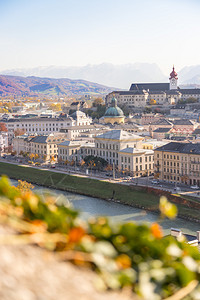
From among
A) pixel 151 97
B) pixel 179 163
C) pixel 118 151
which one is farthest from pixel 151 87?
pixel 179 163

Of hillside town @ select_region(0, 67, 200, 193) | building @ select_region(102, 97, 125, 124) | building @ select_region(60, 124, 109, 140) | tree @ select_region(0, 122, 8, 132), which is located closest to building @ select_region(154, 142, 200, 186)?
hillside town @ select_region(0, 67, 200, 193)

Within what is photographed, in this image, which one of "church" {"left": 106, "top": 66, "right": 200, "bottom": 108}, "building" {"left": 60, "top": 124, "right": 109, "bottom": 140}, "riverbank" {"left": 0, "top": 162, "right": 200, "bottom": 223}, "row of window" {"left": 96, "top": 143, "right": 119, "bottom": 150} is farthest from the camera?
"church" {"left": 106, "top": 66, "right": 200, "bottom": 108}

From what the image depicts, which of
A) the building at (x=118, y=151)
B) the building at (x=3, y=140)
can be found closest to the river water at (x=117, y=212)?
the building at (x=118, y=151)

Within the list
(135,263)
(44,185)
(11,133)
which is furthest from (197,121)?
(135,263)

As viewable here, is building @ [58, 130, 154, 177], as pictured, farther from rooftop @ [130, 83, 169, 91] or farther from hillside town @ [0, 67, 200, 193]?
rooftop @ [130, 83, 169, 91]

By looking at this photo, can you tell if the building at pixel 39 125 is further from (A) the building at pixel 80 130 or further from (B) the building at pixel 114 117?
(A) the building at pixel 80 130

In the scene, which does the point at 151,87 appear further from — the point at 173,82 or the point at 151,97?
the point at 151,97

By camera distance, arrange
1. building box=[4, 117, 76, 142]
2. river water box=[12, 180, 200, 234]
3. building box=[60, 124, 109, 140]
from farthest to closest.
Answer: building box=[4, 117, 76, 142], building box=[60, 124, 109, 140], river water box=[12, 180, 200, 234]

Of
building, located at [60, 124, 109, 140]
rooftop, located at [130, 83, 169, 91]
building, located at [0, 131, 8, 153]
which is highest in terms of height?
rooftop, located at [130, 83, 169, 91]
